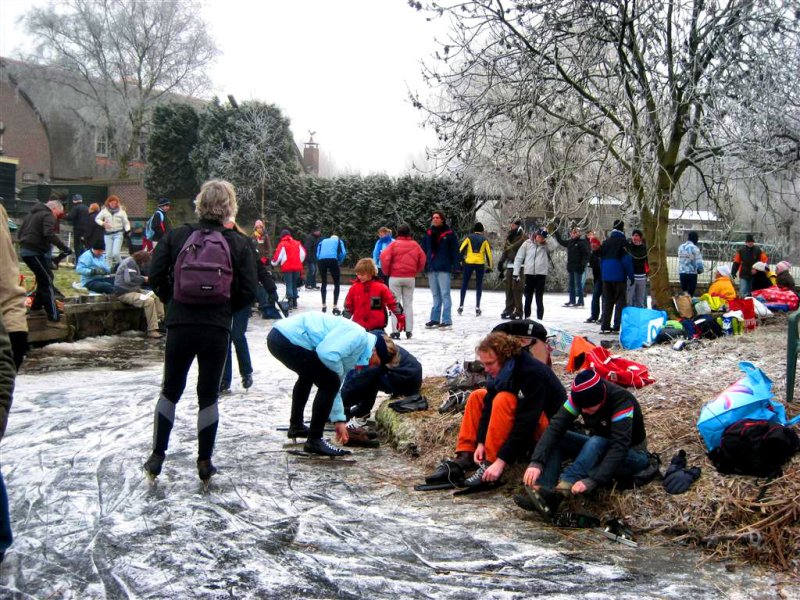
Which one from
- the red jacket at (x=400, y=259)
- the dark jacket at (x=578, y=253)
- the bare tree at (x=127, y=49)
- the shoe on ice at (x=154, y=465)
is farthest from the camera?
the bare tree at (x=127, y=49)

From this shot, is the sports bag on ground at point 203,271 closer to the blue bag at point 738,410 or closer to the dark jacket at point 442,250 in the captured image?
the blue bag at point 738,410

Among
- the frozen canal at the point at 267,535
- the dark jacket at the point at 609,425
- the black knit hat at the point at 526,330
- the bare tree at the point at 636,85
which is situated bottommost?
the frozen canal at the point at 267,535

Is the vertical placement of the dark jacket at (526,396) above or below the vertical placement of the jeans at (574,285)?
below

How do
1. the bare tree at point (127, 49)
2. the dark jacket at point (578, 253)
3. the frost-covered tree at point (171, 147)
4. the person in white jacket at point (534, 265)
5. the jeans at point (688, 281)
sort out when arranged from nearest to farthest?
the person in white jacket at point (534, 265)
the jeans at point (688, 281)
the dark jacket at point (578, 253)
the frost-covered tree at point (171, 147)
the bare tree at point (127, 49)

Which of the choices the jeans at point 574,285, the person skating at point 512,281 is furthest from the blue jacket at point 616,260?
the jeans at point 574,285

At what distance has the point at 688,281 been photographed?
18.2 meters


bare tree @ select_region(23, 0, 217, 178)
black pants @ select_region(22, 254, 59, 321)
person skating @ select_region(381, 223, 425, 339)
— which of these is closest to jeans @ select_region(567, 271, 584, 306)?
person skating @ select_region(381, 223, 425, 339)

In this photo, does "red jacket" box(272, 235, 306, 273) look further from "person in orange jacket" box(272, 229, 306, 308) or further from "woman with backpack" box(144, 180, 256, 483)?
"woman with backpack" box(144, 180, 256, 483)

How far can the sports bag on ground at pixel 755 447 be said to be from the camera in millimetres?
5000

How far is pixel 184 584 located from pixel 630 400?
2.94 metres

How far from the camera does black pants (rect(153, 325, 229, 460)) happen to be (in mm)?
5258

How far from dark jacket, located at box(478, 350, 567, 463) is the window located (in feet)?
150

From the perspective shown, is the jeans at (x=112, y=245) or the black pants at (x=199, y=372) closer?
the black pants at (x=199, y=372)

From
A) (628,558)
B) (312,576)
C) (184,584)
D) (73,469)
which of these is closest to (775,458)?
(628,558)
